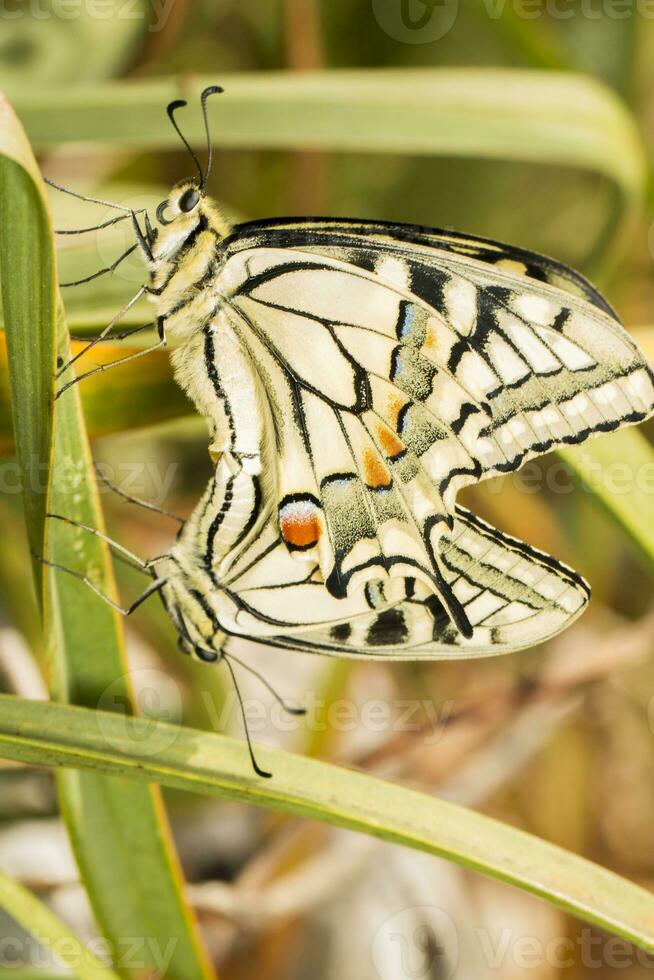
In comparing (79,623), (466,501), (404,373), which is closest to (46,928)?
(79,623)

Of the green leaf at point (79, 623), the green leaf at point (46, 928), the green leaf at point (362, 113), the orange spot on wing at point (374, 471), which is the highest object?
the green leaf at point (362, 113)

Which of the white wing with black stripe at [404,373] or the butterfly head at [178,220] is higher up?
the butterfly head at [178,220]

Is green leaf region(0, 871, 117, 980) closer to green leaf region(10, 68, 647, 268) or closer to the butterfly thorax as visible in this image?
the butterfly thorax

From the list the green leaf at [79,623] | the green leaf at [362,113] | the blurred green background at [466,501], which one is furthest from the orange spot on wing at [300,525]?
the green leaf at [362,113]

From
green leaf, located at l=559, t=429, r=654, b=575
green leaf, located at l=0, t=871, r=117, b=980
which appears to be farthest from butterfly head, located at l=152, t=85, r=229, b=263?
green leaf, located at l=0, t=871, r=117, b=980

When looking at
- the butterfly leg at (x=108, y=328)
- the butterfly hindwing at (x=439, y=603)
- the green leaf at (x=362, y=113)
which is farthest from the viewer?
the green leaf at (x=362, y=113)

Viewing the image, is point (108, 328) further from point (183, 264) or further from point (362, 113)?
point (362, 113)

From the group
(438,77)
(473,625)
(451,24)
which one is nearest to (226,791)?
(473,625)

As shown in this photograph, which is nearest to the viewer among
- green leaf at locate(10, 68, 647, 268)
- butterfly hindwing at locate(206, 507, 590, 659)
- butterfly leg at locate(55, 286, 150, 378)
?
butterfly leg at locate(55, 286, 150, 378)

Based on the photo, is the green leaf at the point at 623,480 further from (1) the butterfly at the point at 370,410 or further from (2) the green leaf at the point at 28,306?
(2) the green leaf at the point at 28,306
